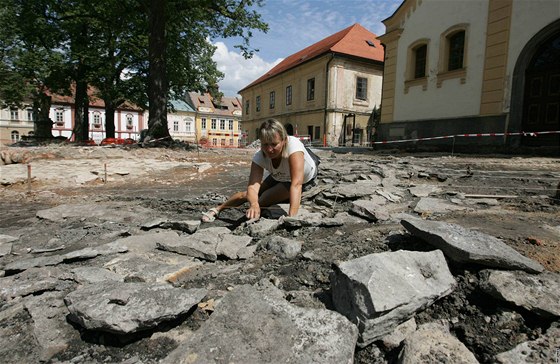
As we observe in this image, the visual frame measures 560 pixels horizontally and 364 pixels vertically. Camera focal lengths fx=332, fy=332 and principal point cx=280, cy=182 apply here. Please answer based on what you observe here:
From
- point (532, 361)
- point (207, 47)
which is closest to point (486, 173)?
point (532, 361)

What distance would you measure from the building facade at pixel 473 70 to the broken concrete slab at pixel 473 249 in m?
11.5

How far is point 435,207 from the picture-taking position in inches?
A: 164

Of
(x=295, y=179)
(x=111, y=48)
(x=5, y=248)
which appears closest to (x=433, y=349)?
(x=295, y=179)

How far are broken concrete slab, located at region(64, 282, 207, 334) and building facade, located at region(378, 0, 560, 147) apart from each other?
13.1 metres

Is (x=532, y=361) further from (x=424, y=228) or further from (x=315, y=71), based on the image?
(x=315, y=71)

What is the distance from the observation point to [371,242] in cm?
279

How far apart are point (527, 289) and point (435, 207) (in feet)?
7.89

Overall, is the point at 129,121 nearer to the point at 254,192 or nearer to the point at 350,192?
the point at 350,192

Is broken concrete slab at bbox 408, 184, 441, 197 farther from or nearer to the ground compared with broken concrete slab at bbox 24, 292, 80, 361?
farther from the ground

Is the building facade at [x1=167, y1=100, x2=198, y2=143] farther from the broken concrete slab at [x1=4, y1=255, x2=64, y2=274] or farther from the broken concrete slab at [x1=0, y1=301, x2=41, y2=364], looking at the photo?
the broken concrete slab at [x1=0, y1=301, x2=41, y2=364]

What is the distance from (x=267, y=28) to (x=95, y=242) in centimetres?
1519

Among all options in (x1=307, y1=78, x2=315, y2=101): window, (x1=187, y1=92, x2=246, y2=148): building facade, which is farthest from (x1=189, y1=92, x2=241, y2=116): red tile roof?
(x1=307, y1=78, x2=315, y2=101): window

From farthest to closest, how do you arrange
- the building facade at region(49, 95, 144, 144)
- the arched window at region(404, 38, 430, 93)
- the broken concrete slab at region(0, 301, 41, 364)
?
the building facade at region(49, 95, 144, 144), the arched window at region(404, 38, 430, 93), the broken concrete slab at region(0, 301, 41, 364)

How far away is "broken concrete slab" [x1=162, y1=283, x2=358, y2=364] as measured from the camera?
149 centimetres
